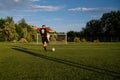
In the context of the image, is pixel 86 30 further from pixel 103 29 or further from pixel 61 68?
pixel 61 68

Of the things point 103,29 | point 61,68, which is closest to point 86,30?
point 103,29

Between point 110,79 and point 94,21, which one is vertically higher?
point 94,21

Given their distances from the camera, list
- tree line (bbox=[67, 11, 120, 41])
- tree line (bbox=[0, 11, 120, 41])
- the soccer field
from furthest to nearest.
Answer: tree line (bbox=[67, 11, 120, 41]) → tree line (bbox=[0, 11, 120, 41]) → the soccer field

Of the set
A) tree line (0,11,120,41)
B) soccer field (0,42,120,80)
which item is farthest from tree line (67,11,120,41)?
soccer field (0,42,120,80)

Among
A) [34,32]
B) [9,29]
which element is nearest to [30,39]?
[34,32]

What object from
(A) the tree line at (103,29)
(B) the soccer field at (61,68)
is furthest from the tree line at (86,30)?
(B) the soccer field at (61,68)

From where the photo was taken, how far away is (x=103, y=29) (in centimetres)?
9050

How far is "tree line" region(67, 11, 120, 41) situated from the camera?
260 feet

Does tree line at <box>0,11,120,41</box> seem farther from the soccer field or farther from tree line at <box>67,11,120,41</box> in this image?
the soccer field

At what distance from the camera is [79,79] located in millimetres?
5973

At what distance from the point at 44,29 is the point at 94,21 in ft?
273

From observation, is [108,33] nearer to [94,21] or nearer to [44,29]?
[94,21]

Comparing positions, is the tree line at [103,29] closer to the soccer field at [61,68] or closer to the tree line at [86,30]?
the tree line at [86,30]

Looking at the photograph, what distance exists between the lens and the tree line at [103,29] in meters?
79.4
